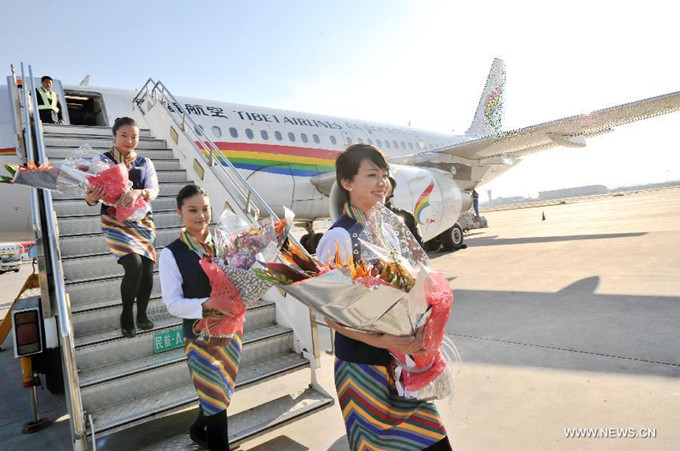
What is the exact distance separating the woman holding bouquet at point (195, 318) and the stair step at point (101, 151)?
12.8 feet

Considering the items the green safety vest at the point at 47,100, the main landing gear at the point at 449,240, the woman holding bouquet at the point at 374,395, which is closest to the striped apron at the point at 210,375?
the woman holding bouquet at the point at 374,395

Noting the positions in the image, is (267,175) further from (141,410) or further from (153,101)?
(141,410)

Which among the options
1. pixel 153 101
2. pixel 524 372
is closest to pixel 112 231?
pixel 524 372

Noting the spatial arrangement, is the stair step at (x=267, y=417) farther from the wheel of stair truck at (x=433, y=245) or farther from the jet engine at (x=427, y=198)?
the wheel of stair truck at (x=433, y=245)

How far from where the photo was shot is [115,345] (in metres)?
3.04

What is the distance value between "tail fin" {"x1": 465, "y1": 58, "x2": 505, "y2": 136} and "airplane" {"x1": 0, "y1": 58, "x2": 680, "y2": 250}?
28.6 ft

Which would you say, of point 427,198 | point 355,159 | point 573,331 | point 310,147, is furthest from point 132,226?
point 310,147

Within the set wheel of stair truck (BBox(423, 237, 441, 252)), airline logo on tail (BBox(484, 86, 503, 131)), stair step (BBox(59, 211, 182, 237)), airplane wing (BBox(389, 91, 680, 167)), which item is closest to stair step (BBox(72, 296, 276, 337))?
stair step (BBox(59, 211, 182, 237))

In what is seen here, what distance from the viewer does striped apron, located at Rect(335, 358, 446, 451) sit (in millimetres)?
1450

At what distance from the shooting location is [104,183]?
276 centimetres

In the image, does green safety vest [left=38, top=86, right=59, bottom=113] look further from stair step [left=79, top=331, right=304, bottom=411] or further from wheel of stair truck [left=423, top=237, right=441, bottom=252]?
wheel of stair truck [left=423, top=237, right=441, bottom=252]

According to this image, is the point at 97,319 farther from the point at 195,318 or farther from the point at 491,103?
the point at 491,103

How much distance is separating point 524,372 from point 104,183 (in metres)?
3.55

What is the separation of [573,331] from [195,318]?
3.75 metres
